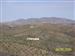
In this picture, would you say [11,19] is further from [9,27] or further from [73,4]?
[73,4]

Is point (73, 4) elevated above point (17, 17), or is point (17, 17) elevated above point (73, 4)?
point (73, 4)

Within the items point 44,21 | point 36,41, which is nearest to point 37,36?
point 36,41

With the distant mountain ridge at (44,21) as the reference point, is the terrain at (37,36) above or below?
below

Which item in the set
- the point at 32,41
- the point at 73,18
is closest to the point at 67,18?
the point at 73,18

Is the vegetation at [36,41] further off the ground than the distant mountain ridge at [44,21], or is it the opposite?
the distant mountain ridge at [44,21]

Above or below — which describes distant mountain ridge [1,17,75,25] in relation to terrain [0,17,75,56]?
above

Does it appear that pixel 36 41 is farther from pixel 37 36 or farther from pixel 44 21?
pixel 44 21

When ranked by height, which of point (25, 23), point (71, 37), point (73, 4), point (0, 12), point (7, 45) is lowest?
point (7, 45)

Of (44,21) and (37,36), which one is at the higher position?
(44,21)
